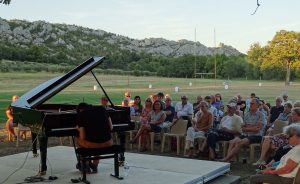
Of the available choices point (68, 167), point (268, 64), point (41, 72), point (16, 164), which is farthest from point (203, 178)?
point (268, 64)

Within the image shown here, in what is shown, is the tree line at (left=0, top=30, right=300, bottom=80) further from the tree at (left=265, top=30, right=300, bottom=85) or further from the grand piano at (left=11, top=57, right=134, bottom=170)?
the grand piano at (left=11, top=57, right=134, bottom=170)

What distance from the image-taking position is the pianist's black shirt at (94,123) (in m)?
6.59

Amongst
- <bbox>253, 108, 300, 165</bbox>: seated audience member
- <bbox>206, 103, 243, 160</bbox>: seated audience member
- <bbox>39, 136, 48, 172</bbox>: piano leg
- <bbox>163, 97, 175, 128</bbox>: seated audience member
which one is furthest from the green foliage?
<bbox>39, 136, 48, 172</bbox>: piano leg

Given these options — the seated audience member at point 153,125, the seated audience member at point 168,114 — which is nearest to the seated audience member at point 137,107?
the seated audience member at point 168,114

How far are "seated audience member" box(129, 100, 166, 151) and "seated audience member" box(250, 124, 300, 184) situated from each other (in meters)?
5.03

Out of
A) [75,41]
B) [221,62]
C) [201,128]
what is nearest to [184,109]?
[201,128]

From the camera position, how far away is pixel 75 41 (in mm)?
112125

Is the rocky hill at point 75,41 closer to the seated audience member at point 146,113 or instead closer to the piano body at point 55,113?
the seated audience member at point 146,113

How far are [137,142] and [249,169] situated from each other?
136 inches

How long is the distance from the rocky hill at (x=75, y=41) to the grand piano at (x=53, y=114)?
271 ft

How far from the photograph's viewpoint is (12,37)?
3989 inches

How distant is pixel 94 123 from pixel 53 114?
619mm

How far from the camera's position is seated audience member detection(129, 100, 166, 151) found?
1056 cm

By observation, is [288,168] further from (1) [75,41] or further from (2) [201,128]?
(1) [75,41]
